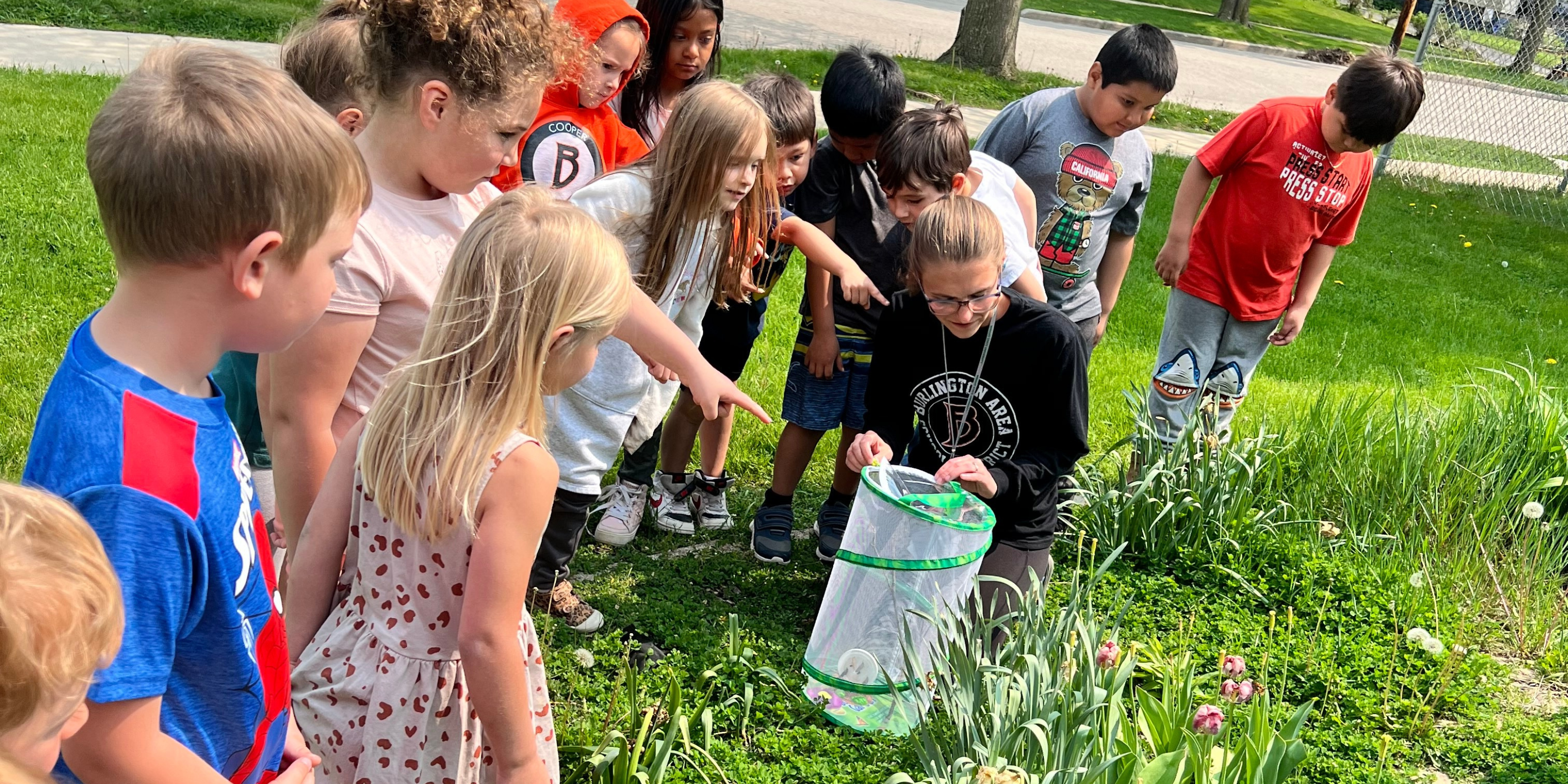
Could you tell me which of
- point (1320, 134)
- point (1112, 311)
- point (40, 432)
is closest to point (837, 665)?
point (40, 432)

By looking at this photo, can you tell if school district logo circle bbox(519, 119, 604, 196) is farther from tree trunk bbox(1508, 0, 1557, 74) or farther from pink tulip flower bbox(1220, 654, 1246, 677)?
tree trunk bbox(1508, 0, 1557, 74)

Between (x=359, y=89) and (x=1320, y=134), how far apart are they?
3.27m

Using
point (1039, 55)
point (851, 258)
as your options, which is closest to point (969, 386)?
point (851, 258)

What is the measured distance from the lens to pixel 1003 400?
296cm

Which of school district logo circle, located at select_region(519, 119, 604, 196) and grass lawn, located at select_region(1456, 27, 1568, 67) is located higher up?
grass lawn, located at select_region(1456, 27, 1568, 67)

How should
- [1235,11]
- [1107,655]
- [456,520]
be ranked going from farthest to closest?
[1235,11] < [1107,655] < [456,520]

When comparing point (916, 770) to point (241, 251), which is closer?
point (241, 251)

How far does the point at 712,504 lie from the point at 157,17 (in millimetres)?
8468

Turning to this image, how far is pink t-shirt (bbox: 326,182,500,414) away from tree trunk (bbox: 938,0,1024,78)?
10.8 meters

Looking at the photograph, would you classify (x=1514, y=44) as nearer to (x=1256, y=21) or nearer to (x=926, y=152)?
(x=926, y=152)

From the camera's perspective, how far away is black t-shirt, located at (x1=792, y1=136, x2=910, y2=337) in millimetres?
3615

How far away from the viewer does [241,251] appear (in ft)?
4.29

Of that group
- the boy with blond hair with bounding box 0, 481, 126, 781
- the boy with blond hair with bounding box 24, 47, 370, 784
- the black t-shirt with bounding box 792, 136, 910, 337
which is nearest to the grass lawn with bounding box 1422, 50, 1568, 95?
the black t-shirt with bounding box 792, 136, 910, 337

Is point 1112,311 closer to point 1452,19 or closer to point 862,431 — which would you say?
point 862,431
